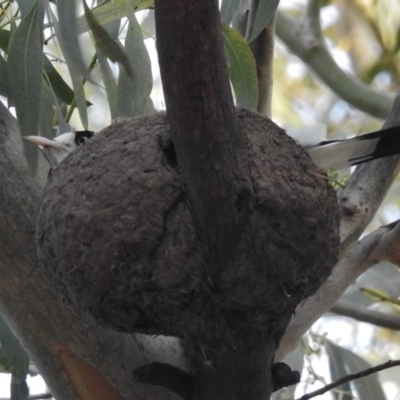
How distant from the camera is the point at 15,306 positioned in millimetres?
1504

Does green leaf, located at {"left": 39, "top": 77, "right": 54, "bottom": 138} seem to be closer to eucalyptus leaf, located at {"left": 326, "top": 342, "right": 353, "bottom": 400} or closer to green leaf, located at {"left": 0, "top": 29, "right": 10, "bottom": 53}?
green leaf, located at {"left": 0, "top": 29, "right": 10, "bottom": 53}

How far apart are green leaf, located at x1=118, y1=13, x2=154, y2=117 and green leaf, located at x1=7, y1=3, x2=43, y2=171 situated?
0.54 feet

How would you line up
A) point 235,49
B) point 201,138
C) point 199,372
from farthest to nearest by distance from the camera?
point 235,49 < point 199,372 < point 201,138

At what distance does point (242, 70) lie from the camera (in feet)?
5.72

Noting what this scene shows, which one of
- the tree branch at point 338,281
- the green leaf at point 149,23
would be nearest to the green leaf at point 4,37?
the green leaf at point 149,23

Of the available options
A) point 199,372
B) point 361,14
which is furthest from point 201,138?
point 361,14

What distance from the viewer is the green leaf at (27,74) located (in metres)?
1.45

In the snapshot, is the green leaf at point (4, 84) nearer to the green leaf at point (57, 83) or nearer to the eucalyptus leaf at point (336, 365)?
the green leaf at point (57, 83)

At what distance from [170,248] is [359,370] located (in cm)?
115

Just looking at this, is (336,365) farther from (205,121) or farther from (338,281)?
(205,121)

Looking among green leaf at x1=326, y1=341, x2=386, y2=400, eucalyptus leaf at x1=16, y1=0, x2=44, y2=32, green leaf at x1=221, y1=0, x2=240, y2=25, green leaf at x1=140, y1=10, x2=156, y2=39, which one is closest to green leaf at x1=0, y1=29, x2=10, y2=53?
eucalyptus leaf at x1=16, y1=0, x2=44, y2=32

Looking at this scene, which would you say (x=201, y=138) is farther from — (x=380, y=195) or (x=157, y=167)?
(x=380, y=195)

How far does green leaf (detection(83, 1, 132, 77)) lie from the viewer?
1.33m

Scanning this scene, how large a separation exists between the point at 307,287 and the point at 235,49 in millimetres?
595
